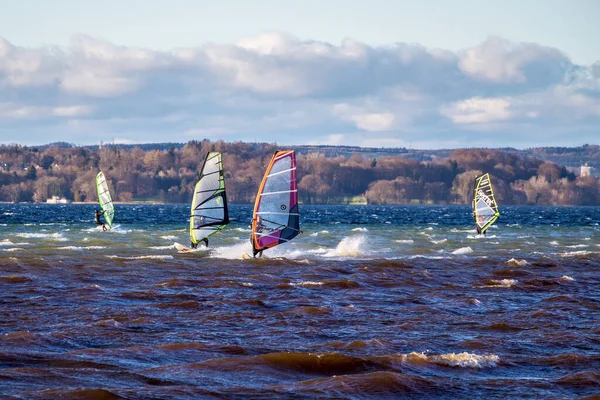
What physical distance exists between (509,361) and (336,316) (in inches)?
192

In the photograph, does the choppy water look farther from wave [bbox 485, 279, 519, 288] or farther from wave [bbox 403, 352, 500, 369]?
wave [bbox 485, 279, 519, 288]

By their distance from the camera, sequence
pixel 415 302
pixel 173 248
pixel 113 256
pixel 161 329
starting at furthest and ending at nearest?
pixel 173 248
pixel 113 256
pixel 415 302
pixel 161 329

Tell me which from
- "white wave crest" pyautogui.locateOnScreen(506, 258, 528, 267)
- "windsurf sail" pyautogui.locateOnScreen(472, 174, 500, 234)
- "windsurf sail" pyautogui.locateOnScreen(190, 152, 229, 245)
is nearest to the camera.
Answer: "white wave crest" pyautogui.locateOnScreen(506, 258, 528, 267)

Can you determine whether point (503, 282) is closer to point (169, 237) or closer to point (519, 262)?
point (519, 262)

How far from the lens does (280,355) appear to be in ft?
47.3

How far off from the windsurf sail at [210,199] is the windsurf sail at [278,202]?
3.23 m

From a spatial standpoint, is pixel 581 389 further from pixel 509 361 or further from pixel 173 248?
pixel 173 248

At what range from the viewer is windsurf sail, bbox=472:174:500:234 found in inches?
2060

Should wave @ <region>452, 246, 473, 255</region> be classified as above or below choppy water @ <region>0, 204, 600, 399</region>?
below

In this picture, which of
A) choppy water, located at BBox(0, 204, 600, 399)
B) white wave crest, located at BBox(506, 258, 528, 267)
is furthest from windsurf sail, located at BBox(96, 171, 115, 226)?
white wave crest, located at BBox(506, 258, 528, 267)

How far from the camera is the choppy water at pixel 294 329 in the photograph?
12836 millimetres

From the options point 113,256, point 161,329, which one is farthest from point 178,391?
point 113,256

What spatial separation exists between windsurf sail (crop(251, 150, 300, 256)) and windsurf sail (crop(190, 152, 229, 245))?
3.23 meters

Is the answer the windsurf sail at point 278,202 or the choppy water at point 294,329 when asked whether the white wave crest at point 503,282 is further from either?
the windsurf sail at point 278,202
